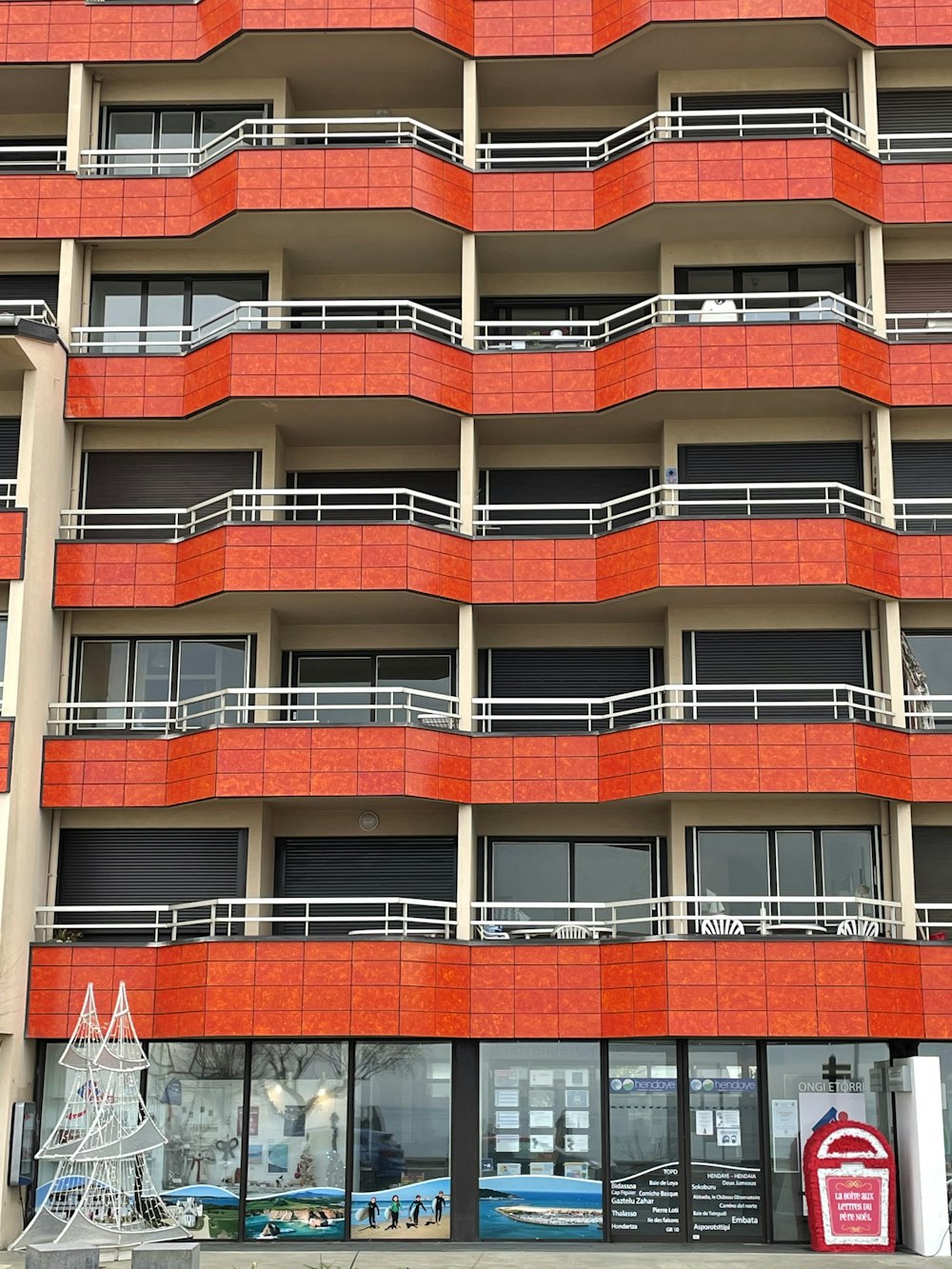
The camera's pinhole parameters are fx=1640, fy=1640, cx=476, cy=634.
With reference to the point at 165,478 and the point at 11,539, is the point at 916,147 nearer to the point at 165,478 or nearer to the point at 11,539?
the point at 165,478

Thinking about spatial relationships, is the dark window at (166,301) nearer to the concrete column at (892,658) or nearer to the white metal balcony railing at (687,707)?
the white metal balcony railing at (687,707)

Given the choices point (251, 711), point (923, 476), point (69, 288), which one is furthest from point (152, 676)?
point (923, 476)

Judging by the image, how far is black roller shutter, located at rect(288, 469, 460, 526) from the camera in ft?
108

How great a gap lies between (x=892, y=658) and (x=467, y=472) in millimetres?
8624

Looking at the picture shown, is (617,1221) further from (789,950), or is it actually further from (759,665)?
(759,665)

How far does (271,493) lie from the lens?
31.0 m

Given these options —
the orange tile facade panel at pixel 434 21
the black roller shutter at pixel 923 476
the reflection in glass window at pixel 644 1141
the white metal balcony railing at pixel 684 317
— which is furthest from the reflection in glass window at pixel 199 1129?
the orange tile facade panel at pixel 434 21

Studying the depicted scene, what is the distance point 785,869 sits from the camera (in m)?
30.0

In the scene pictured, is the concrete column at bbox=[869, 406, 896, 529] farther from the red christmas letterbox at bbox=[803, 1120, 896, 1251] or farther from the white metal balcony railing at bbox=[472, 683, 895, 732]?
the red christmas letterbox at bbox=[803, 1120, 896, 1251]

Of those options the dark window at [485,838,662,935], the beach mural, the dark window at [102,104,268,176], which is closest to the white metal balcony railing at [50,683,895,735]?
the dark window at [485,838,662,935]

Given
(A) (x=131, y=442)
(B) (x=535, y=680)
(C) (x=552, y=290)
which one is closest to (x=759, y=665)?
(B) (x=535, y=680)

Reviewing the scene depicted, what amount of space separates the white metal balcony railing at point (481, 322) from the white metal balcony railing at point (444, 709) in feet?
A: 22.8

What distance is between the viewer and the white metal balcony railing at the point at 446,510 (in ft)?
101

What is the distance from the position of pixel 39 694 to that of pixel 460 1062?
1023cm
